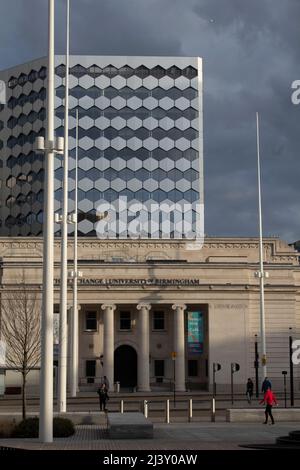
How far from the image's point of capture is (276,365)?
66312 mm

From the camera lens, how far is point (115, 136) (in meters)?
93.9

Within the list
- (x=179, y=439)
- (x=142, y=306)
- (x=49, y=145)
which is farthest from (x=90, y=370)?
(x=49, y=145)

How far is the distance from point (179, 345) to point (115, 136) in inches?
1440

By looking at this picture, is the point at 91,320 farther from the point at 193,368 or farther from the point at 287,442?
the point at 287,442

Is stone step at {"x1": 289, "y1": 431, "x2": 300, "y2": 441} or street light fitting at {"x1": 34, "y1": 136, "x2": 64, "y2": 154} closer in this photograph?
stone step at {"x1": 289, "y1": 431, "x2": 300, "y2": 441}

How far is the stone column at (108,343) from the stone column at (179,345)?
547 centimetres

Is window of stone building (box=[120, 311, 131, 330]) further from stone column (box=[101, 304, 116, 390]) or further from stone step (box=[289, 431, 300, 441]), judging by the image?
stone step (box=[289, 431, 300, 441])

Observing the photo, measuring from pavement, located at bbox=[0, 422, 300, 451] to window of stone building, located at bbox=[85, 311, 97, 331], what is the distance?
38.5 m

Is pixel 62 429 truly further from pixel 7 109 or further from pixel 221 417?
pixel 7 109

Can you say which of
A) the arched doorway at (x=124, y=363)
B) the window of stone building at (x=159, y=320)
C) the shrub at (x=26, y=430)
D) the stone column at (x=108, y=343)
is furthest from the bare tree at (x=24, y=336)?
the window of stone building at (x=159, y=320)

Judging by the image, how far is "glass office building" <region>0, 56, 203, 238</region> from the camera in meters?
92.1

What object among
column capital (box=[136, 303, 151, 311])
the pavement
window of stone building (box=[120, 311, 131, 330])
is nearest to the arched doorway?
window of stone building (box=[120, 311, 131, 330])
